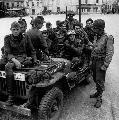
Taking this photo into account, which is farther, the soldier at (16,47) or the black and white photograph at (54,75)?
the soldier at (16,47)

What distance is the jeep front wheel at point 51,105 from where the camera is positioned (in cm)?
495

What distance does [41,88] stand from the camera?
5.20 metres

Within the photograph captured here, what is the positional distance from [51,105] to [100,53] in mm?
1706

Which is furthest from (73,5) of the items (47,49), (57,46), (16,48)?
(16,48)

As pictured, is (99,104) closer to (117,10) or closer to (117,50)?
(117,50)

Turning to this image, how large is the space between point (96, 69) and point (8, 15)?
164 feet

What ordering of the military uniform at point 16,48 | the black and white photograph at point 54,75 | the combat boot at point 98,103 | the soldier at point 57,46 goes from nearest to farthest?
the black and white photograph at point 54,75 < the military uniform at point 16,48 < the combat boot at point 98,103 < the soldier at point 57,46

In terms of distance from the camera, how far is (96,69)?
20.3ft

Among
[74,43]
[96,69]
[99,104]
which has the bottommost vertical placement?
[99,104]

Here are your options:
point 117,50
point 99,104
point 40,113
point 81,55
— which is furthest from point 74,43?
point 117,50

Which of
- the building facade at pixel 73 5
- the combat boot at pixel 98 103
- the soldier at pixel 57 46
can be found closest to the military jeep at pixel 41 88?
the combat boot at pixel 98 103

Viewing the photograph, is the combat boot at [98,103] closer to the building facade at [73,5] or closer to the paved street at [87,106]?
the paved street at [87,106]

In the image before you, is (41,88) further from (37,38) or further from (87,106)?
(87,106)

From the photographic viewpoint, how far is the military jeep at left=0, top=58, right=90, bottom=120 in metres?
4.87
